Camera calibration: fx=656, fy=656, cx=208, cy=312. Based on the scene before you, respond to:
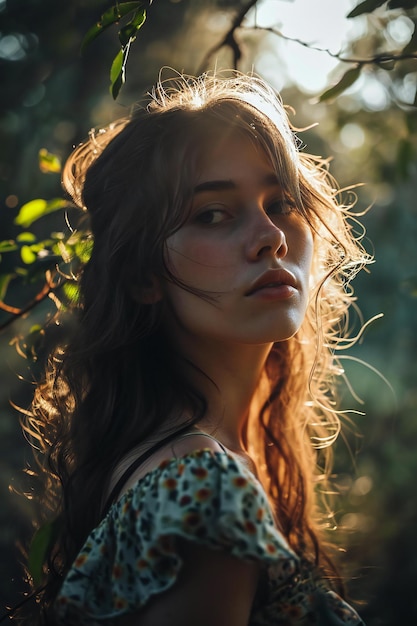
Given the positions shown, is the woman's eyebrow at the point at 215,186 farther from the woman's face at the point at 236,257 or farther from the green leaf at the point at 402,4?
the green leaf at the point at 402,4

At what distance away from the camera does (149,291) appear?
122 cm

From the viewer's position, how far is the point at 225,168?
1.13 meters

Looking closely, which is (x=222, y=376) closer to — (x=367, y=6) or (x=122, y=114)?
(x=367, y=6)

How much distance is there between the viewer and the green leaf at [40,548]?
3.89 ft

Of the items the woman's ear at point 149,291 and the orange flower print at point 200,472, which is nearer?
the orange flower print at point 200,472

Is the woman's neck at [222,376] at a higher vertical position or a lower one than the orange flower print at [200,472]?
higher

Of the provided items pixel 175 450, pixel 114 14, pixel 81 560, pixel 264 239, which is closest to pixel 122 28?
pixel 114 14

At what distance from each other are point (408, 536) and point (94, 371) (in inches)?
66.5

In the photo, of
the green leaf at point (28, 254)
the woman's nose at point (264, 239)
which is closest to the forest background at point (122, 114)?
the green leaf at point (28, 254)

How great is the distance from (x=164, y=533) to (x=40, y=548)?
1.40ft

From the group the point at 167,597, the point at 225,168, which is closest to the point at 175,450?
the point at 167,597

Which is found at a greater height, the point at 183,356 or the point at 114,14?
the point at 114,14

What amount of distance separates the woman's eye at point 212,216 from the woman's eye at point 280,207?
0.33 ft

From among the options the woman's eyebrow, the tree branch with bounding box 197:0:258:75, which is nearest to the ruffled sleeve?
the woman's eyebrow
